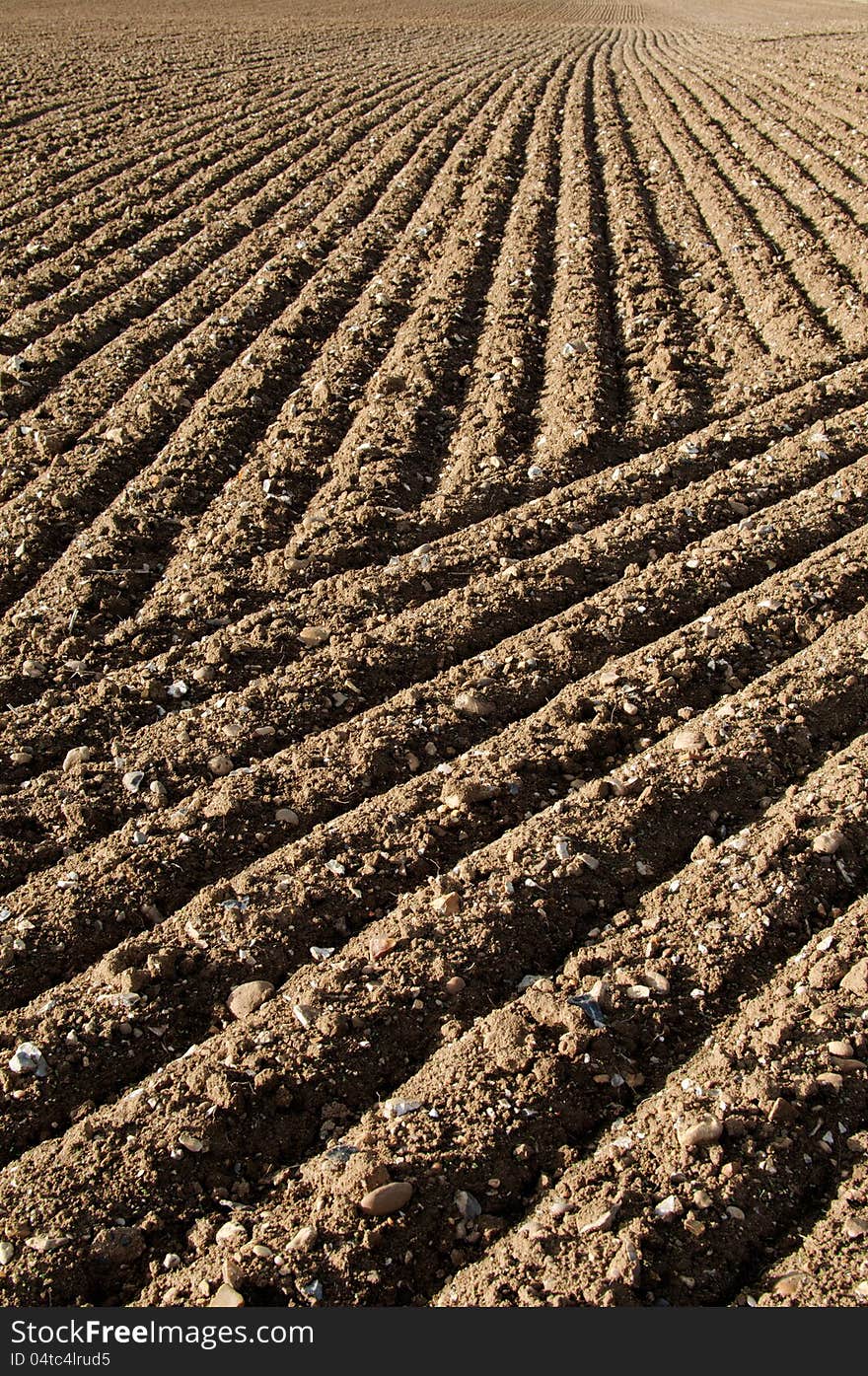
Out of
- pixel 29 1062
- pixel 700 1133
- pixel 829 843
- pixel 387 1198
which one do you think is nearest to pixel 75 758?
pixel 29 1062

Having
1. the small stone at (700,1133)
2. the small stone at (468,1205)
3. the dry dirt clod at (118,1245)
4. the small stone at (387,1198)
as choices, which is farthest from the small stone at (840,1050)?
the dry dirt clod at (118,1245)

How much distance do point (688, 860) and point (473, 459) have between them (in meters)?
2.76

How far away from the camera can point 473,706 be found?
13.0 ft

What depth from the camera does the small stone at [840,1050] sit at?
2.76 m

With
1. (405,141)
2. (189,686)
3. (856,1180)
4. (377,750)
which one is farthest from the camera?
(405,141)

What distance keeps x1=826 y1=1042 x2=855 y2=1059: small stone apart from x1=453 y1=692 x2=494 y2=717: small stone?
1.69 meters

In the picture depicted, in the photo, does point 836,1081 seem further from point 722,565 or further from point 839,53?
point 839,53

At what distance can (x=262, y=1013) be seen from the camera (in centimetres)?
297

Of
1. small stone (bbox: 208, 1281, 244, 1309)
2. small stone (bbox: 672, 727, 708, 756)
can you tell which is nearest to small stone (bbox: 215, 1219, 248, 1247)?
small stone (bbox: 208, 1281, 244, 1309)

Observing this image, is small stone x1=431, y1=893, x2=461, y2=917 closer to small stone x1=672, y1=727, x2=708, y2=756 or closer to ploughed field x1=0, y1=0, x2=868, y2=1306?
ploughed field x1=0, y1=0, x2=868, y2=1306

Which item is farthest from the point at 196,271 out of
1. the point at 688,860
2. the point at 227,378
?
the point at 688,860

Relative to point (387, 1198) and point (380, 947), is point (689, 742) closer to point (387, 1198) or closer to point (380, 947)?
point (380, 947)

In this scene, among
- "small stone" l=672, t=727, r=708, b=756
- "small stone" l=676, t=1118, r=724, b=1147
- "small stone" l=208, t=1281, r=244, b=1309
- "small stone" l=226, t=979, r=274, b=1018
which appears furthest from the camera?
"small stone" l=672, t=727, r=708, b=756

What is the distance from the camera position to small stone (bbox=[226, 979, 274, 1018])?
300cm
